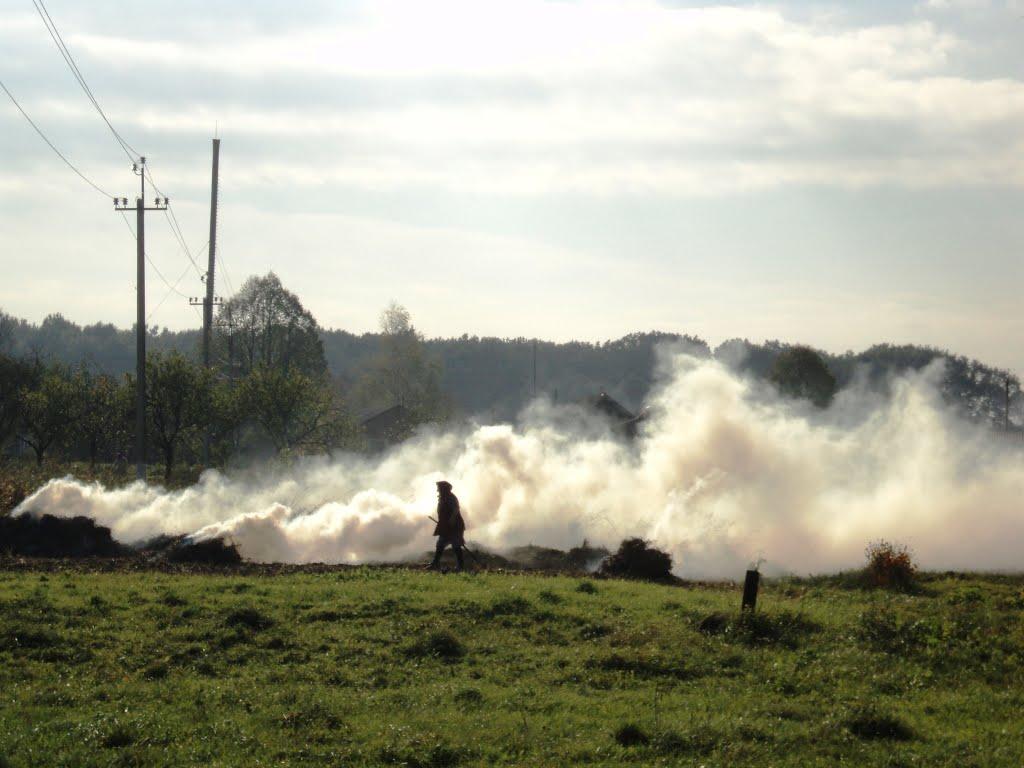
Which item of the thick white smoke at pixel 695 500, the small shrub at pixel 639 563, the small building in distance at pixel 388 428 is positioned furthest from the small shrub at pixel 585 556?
the small building in distance at pixel 388 428

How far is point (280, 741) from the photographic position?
14.0 m

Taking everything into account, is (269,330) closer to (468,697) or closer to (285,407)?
(285,407)

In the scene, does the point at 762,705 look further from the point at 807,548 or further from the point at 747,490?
the point at 747,490

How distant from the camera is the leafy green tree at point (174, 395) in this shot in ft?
190

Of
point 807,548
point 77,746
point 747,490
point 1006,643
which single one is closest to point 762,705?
point 1006,643

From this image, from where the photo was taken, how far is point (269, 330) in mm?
96375

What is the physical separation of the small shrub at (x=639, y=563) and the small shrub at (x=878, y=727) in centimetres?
1477

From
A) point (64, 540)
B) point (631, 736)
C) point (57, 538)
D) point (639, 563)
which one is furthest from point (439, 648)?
point (57, 538)

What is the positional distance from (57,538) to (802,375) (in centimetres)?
7065

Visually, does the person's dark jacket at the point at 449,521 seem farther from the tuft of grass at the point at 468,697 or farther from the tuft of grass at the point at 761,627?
the tuft of grass at the point at 468,697

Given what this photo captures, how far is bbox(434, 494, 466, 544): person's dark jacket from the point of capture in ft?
100

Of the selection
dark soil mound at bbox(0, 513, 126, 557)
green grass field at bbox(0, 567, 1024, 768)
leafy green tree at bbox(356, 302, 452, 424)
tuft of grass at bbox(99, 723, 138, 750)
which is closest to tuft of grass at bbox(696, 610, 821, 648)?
green grass field at bbox(0, 567, 1024, 768)

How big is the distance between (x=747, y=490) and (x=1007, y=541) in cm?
831

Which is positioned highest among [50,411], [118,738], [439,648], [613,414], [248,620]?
[613,414]
